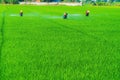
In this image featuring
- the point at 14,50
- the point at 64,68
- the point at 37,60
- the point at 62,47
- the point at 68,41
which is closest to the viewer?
the point at 64,68

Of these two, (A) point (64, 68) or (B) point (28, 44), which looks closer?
(A) point (64, 68)

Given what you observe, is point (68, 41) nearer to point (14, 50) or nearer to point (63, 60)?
point (14, 50)

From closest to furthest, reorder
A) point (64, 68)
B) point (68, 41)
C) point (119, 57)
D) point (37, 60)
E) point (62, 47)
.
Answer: point (64, 68) < point (37, 60) < point (119, 57) < point (62, 47) < point (68, 41)

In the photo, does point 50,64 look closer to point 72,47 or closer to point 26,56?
point 26,56

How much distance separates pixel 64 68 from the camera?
5699 mm

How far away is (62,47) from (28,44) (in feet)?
3.29

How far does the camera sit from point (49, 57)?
6734 mm

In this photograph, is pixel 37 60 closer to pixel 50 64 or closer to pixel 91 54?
pixel 50 64

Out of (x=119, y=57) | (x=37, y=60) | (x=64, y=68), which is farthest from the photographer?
(x=119, y=57)

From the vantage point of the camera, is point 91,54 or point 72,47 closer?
point 91,54

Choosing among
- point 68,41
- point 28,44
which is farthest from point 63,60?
point 68,41

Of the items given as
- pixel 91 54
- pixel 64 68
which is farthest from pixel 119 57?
pixel 64 68

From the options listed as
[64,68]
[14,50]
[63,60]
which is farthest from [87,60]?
[14,50]

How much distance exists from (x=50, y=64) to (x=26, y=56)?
3.33ft
